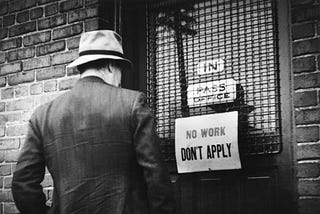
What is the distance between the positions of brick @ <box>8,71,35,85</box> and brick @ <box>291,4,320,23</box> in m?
1.94

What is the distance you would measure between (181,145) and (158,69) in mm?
580

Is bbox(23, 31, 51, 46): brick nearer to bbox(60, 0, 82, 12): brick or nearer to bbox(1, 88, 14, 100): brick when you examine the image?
bbox(60, 0, 82, 12): brick

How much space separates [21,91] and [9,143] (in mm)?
382

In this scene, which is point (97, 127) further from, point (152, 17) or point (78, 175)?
point (152, 17)

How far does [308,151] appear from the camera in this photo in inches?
130

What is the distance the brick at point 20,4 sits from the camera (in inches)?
181

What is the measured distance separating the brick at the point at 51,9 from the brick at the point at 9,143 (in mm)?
925

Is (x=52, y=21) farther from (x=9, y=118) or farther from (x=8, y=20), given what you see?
(x=9, y=118)

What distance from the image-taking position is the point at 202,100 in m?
3.88

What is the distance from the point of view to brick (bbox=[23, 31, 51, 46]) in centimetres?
446

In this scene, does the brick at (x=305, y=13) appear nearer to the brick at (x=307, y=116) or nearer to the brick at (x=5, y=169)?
the brick at (x=307, y=116)

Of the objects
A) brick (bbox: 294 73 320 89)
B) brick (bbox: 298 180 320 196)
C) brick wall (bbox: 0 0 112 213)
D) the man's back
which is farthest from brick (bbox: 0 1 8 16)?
brick (bbox: 298 180 320 196)

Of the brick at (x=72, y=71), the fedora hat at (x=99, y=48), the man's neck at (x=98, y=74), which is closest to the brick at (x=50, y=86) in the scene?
the brick at (x=72, y=71)

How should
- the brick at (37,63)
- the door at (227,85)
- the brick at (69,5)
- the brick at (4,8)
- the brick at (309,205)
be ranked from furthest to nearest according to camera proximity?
the brick at (4,8) < the brick at (37,63) < the brick at (69,5) < the door at (227,85) < the brick at (309,205)
